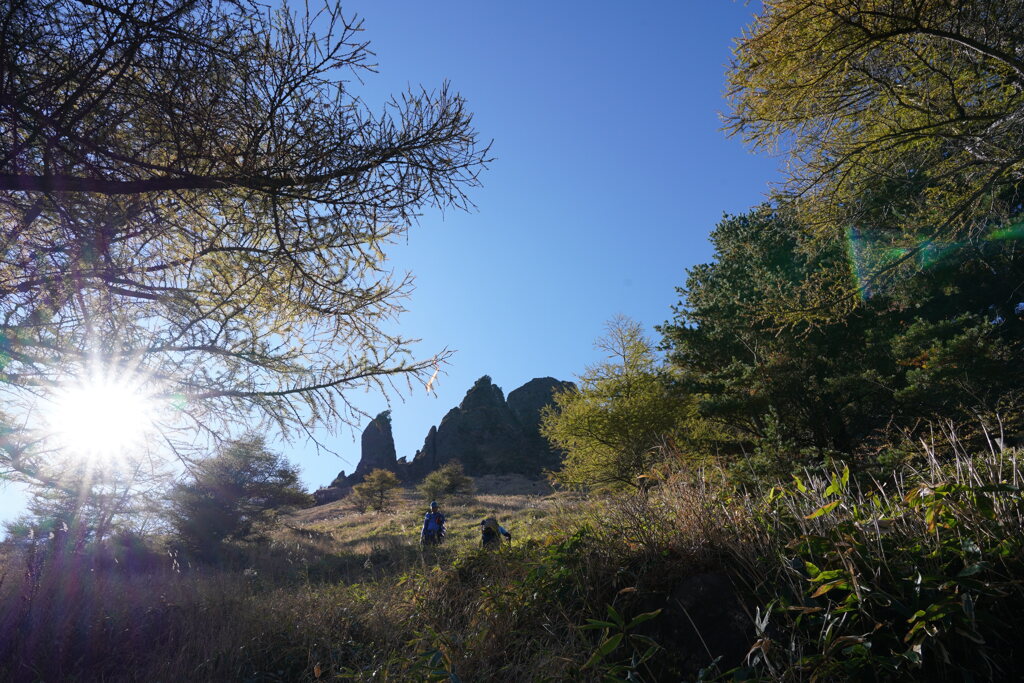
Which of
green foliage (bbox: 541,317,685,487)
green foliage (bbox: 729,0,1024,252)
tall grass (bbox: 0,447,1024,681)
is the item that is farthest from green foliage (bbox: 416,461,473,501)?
green foliage (bbox: 729,0,1024,252)

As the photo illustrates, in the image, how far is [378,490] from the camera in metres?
36.6

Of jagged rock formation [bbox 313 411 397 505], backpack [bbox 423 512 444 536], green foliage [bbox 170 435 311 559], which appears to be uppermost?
jagged rock formation [bbox 313 411 397 505]

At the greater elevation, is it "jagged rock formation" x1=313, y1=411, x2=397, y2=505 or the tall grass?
"jagged rock formation" x1=313, y1=411, x2=397, y2=505

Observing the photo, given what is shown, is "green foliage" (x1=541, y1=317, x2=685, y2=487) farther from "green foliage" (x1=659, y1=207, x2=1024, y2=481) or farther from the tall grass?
the tall grass

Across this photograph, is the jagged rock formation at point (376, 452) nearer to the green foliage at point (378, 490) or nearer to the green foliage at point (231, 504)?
the green foliage at point (378, 490)

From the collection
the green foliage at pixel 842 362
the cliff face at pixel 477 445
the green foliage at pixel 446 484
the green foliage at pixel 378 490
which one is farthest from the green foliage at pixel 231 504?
the cliff face at pixel 477 445

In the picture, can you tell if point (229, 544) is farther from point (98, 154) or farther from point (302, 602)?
point (98, 154)

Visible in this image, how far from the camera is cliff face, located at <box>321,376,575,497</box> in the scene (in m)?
65.6

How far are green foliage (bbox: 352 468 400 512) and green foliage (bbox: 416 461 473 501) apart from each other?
249 centimetres

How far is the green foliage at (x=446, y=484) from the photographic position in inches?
1421

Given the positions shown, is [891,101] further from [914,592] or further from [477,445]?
[477,445]

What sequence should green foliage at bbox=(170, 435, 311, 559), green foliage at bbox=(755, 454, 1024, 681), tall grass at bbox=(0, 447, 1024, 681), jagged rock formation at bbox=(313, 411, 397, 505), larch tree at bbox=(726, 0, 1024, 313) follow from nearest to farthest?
green foliage at bbox=(755, 454, 1024, 681)
tall grass at bbox=(0, 447, 1024, 681)
larch tree at bbox=(726, 0, 1024, 313)
green foliage at bbox=(170, 435, 311, 559)
jagged rock formation at bbox=(313, 411, 397, 505)

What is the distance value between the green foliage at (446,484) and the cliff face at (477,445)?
23060 millimetres

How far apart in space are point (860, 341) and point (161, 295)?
Answer: 19648 mm
